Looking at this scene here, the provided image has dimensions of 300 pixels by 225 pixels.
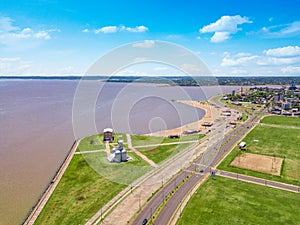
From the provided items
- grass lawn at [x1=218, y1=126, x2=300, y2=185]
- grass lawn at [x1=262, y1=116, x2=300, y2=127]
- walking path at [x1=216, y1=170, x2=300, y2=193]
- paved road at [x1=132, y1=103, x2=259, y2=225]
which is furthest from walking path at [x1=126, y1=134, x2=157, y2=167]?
grass lawn at [x1=262, y1=116, x2=300, y2=127]

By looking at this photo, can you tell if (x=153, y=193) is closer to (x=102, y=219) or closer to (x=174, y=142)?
(x=102, y=219)

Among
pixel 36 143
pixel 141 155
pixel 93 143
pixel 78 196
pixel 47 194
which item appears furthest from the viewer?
pixel 36 143

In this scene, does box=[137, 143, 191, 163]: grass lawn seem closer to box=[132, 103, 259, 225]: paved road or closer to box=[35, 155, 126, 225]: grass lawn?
box=[132, 103, 259, 225]: paved road

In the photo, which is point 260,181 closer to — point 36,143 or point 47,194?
point 47,194

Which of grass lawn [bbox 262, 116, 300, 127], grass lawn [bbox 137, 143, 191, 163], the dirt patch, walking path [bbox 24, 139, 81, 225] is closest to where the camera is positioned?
walking path [bbox 24, 139, 81, 225]

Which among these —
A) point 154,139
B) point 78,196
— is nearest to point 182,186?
point 78,196

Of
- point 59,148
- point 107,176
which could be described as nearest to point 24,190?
point 107,176
